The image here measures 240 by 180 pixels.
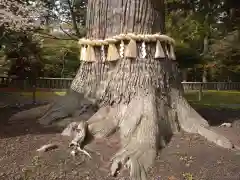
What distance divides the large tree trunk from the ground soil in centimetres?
20

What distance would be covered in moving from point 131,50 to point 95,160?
1.63 m

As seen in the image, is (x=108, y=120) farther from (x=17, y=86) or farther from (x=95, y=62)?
(x=17, y=86)

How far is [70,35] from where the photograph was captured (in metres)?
21.1

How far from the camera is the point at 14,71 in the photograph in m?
A: 17.0

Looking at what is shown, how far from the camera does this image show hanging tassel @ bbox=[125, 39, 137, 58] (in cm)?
489

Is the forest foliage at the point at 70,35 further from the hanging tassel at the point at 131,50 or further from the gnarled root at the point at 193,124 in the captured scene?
the hanging tassel at the point at 131,50

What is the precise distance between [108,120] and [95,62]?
96 centimetres

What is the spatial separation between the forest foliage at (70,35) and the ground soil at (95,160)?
6.95 metres

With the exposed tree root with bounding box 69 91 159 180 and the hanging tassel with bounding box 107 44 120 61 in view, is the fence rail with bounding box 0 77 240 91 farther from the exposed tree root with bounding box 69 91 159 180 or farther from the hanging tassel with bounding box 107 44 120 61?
the exposed tree root with bounding box 69 91 159 180

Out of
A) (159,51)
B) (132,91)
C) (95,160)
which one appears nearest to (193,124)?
(132,91)

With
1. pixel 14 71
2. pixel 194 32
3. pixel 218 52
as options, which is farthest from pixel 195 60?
pixel 14 71

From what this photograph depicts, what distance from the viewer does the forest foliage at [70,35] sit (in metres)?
13.3

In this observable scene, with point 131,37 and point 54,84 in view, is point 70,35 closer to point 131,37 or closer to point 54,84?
point 54,84

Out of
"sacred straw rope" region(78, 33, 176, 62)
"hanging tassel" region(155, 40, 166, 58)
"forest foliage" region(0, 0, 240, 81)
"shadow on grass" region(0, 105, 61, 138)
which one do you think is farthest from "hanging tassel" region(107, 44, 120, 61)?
"forest foliage" region(0, 0, 240, 81)
